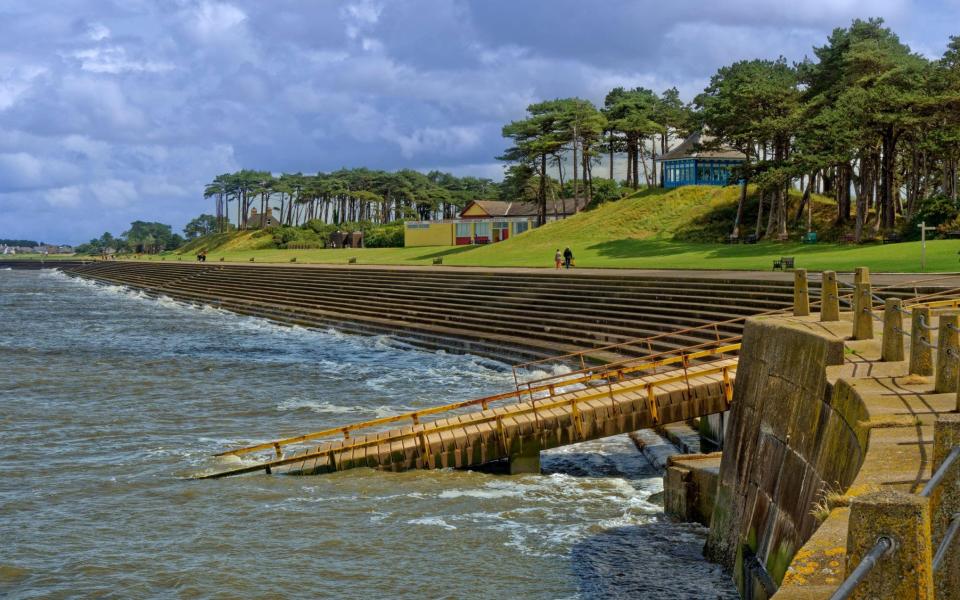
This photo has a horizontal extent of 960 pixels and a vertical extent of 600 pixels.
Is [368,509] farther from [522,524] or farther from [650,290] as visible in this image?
[650,290]

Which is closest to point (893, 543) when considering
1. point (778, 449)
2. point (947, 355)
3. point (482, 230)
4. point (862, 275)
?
point (947, 355)

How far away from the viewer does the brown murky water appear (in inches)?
480

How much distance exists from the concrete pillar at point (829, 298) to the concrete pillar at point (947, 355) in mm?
4673

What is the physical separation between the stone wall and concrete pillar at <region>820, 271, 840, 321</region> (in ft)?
1.36

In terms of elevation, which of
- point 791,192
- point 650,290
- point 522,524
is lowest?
point 522,524

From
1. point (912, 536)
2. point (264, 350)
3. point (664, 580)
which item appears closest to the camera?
point (912, 536)

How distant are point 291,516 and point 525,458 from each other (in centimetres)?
448

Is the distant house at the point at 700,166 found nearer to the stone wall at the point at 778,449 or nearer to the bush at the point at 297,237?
the stone wall at the point at 778,449

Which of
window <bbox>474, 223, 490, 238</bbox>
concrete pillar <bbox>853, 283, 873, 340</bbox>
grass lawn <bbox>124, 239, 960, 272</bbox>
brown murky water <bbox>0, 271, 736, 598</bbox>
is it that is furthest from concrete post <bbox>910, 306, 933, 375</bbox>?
window <bbox>474, 223, 490, 238</bbox>

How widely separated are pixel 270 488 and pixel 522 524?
4.66 m

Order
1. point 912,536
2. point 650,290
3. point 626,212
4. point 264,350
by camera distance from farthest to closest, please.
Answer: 1. point 626,212
2. point 264,350
3. point 650,290
4. point 912,536

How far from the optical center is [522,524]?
1455 centimetres

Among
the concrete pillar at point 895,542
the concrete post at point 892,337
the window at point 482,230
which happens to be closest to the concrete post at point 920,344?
the concrete post at point 892,337

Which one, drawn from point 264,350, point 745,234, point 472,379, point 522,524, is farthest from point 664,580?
point 745,234
